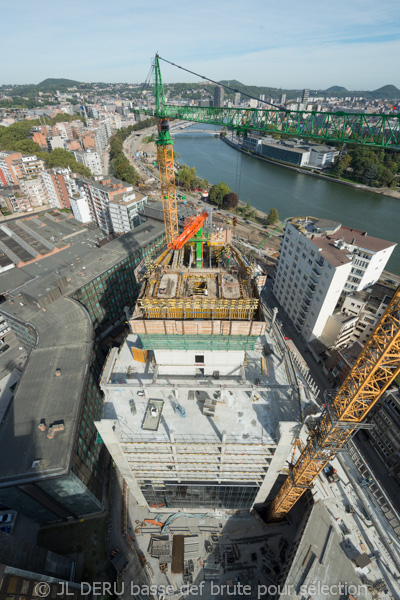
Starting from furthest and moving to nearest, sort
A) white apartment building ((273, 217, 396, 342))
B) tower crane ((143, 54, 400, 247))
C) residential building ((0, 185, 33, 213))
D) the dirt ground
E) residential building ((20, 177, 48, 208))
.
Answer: residential building ((20, 177, 48, 208)), residential building ((0, 185, 33, 213)), tower crane ((143, 54, 400, 247)), white apartment building ((273, 217, 396, 342)), the dirt ground

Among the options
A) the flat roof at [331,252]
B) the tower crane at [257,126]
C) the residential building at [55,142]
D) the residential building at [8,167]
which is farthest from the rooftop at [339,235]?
the residential building at [55,142]

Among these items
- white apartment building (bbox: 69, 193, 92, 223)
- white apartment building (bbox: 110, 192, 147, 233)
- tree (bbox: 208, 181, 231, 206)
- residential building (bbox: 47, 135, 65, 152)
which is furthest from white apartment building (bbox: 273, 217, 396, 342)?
residential building (bbox: 47, 135, 65, 152)

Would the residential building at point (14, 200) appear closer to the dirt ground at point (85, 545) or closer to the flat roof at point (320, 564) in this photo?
the dirt ground at point (85, 545)

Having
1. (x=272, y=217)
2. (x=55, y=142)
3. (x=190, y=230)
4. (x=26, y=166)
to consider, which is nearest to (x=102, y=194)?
(x=26, y=166)

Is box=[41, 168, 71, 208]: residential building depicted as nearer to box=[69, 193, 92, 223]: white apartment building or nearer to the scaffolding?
box=[69, 193, 92, 223]: white apartment building

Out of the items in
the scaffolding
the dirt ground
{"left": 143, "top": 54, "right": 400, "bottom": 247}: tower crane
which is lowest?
the dirt ground

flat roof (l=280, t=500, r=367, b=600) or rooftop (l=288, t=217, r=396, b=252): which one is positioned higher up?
rooftop (l=288, t=217, r=396, b=252)
